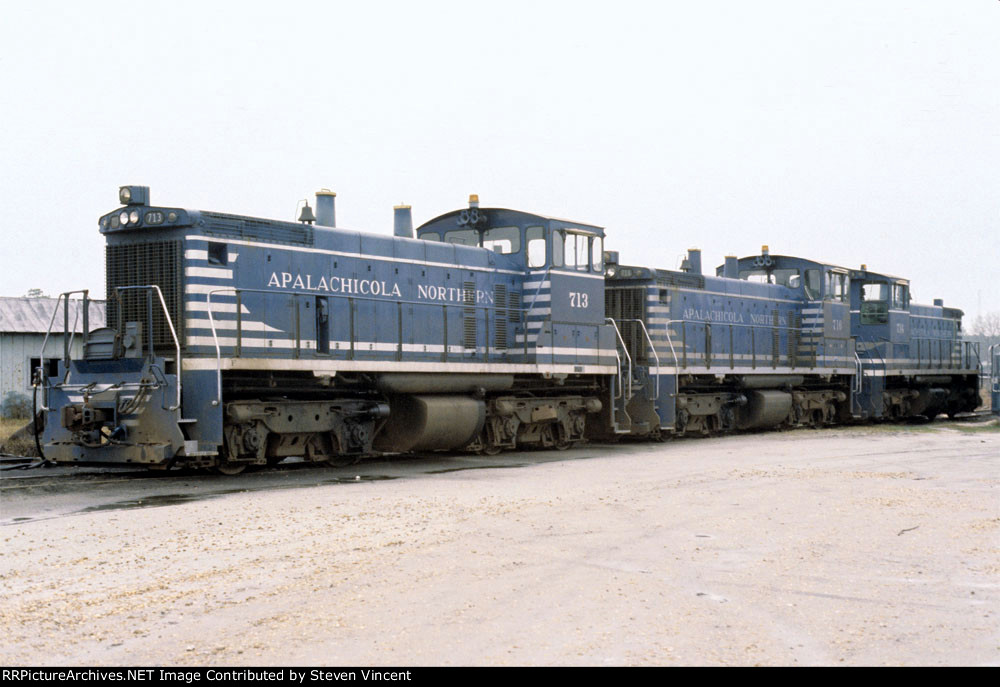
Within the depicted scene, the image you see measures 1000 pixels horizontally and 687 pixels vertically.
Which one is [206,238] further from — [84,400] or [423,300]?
[423,300]

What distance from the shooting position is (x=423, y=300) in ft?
53.5

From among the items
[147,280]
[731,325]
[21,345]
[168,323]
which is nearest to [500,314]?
[147,280]

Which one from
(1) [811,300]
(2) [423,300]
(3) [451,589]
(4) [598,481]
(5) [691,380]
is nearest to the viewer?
(3) [451,589]

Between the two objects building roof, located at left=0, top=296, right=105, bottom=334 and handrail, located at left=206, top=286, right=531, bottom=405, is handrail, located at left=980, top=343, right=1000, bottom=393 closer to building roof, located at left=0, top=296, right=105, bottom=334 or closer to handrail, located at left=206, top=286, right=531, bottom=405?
handrail, located at left=206, top=286, right=531, bottom=405

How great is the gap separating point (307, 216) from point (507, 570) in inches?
359

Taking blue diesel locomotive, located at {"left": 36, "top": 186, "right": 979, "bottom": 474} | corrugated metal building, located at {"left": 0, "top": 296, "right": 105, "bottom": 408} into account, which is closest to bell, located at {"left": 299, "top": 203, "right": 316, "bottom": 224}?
blue diesel locomotive, located at {"left": 36, "top": 186, "right": 979, "bottom": 474}

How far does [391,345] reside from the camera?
51.5ft

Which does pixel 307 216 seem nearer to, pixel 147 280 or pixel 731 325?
pixel 147 280

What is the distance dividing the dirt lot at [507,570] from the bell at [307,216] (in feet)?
13.3

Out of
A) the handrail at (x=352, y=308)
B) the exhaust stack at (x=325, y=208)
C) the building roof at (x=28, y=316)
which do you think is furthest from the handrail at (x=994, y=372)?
the building roof at (x=28, y=316)

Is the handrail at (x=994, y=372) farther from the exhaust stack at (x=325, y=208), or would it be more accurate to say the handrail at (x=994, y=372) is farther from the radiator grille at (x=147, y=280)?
the radiator grille at (x=147, y=280)

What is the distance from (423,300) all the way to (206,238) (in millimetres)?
3806

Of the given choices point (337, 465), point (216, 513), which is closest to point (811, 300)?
point (337, 465)

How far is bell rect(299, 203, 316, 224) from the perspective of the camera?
15087mm
